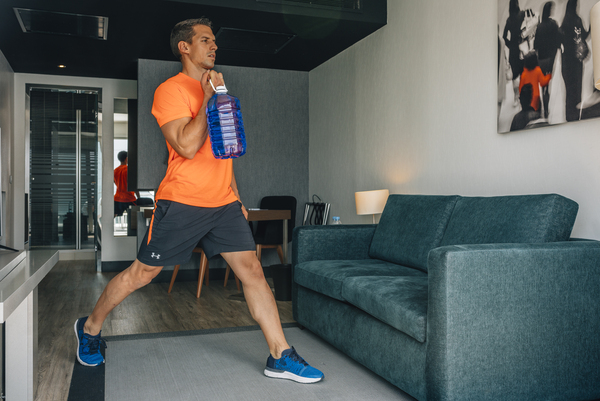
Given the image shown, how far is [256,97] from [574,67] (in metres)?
3.65

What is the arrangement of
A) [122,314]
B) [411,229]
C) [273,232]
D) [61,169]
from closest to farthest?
[411,229]
[122,314]
[273,232]
[61,169]

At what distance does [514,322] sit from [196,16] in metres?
3.24

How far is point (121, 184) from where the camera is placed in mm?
6332

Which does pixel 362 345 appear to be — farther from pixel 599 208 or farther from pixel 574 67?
pixel 574 67

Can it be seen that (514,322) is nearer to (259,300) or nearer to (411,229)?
(259,300)

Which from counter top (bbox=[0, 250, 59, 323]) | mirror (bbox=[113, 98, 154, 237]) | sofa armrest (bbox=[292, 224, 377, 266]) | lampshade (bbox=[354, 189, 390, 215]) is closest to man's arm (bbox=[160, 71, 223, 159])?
counter top (bbox=[0, 250, 59, 323])

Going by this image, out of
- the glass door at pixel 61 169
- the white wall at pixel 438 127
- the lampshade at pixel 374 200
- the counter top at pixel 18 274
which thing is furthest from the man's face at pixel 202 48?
the glass door at pixel 61 169

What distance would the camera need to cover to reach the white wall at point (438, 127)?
2475 millimetres

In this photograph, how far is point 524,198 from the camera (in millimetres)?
2258

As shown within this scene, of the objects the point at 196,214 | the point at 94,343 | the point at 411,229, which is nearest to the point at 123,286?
the point at 94,343

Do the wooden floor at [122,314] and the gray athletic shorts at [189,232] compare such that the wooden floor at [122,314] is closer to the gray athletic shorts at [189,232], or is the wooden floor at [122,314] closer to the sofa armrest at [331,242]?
the sofa armrest at [331,242]

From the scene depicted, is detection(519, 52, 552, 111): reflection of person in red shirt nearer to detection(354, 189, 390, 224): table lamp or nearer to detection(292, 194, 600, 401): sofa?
detection(292, 194, 600, 401): sofa

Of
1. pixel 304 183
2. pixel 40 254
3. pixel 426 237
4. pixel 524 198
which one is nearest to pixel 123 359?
pixel 40 254

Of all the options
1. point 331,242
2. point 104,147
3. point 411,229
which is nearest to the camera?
point 411,229
